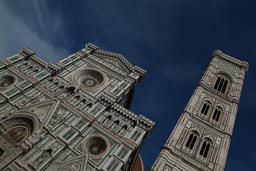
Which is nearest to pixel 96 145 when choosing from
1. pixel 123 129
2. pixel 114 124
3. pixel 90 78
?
pixel 114 124

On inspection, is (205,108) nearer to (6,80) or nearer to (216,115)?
(216,115)

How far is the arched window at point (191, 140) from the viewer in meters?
25.2

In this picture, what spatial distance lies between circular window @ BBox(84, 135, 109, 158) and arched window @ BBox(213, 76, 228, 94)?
18515mm

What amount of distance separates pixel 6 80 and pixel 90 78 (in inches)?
299

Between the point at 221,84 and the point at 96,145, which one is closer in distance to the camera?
the point at 96,145

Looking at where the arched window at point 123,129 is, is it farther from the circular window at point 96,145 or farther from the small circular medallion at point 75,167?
the small circular medallion at point 75,167

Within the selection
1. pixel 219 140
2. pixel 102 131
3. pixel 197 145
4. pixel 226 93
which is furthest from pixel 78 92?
pixel 226 93

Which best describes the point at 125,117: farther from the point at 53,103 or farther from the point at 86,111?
the point at 53,103

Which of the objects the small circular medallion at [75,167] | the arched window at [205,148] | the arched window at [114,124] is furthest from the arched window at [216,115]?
the small circular medallion at [75,167]

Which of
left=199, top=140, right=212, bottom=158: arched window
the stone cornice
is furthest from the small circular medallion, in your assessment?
the stone cornice

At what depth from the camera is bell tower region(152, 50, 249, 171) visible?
23.3m

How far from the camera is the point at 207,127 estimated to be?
1064 inches

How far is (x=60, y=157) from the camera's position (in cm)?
1869

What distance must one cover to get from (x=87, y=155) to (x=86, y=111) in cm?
414
